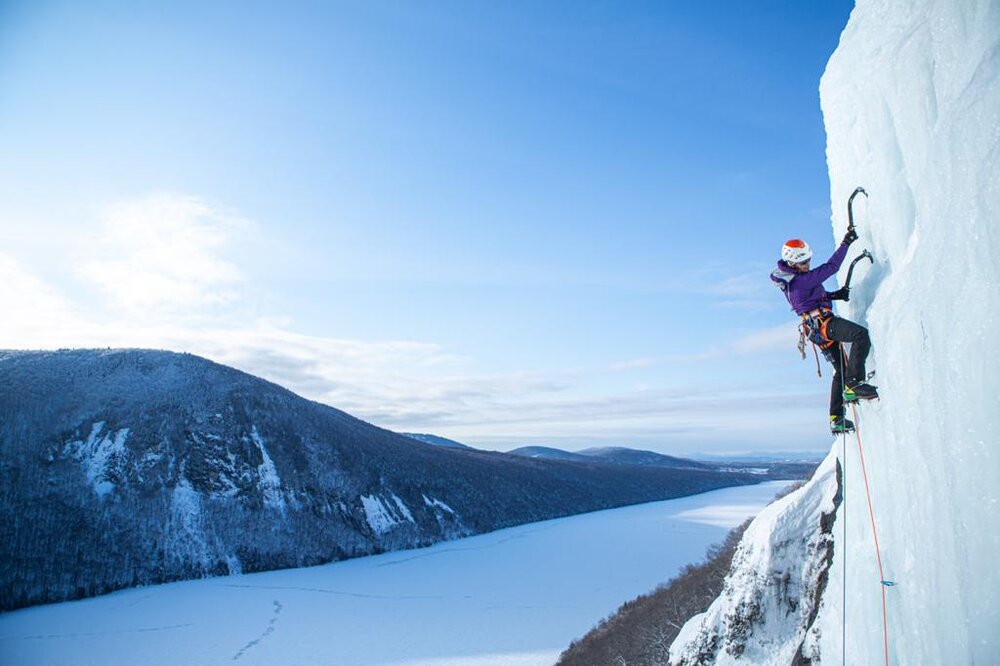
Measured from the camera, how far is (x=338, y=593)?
39.5 m

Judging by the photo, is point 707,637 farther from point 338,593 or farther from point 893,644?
point 338,593

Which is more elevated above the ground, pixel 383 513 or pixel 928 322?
pixel 928 322

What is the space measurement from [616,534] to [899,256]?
63.8 m

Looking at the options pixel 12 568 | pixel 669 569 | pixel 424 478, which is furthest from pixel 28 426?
pixel 669 569

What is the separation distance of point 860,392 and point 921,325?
1245mm

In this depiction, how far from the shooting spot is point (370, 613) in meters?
34.2

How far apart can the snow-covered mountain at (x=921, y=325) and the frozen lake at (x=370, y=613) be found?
78.0 feet

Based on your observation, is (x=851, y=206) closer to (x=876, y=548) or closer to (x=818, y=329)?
(x=818, y=329)

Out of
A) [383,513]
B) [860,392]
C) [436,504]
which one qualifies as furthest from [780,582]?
[436,504]

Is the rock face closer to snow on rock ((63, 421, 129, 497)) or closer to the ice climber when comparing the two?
snow on rock ((63, 421, 129, 497))

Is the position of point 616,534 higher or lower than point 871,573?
lower

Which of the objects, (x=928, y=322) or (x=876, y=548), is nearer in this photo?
(x=928, y=322)

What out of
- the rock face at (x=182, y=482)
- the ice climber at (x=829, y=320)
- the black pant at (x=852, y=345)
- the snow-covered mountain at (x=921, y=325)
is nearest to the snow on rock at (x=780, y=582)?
the snow-covered mountain at (x=921, y=325)

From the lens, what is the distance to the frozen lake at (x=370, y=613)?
27.2 meters
